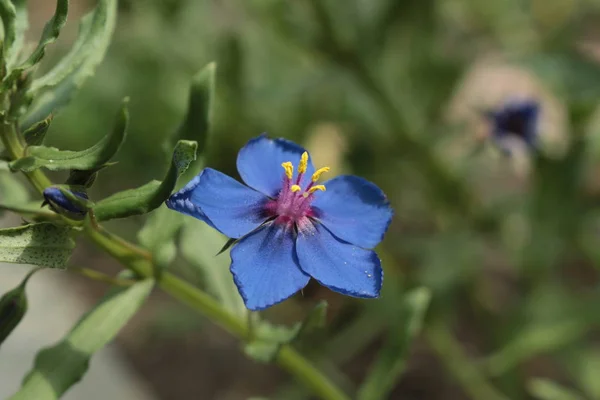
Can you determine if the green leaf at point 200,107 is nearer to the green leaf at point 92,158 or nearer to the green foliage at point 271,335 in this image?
the green leaf at point 92,158

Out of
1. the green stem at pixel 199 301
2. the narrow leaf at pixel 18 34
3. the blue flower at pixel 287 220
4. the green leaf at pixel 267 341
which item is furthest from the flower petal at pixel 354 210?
the narrow leaf at pixel 18 34

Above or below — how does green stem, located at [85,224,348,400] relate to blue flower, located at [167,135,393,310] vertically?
below

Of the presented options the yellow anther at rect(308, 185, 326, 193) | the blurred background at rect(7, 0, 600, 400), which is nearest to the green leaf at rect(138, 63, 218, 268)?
the yellow anther at rect(308, 185, 326, 193)

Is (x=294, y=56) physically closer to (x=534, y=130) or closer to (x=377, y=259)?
(x=534, y=130)

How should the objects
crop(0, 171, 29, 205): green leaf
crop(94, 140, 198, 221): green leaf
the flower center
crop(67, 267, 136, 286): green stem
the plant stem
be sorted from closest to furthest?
crop(94, 140, 198, 221): green leaf < the flower center < crop(67, 267, 136, 286): green stem < crop(0, 171, 29, 205): green leaf < the plant stem

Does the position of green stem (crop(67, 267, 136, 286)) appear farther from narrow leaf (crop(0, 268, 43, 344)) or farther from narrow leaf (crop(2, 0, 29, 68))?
narrow leaf (crop(2, 0, 29, 68))

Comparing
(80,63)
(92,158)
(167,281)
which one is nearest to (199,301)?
(167,281)
